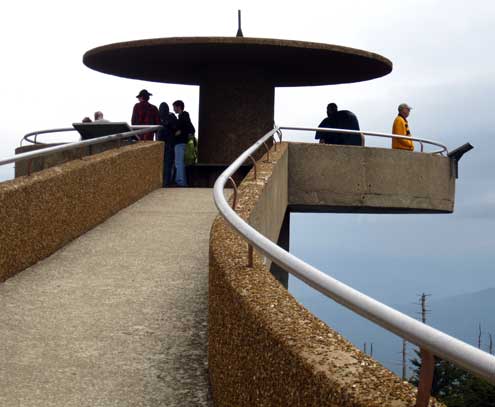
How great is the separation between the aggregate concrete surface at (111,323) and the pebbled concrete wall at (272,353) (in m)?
0.57

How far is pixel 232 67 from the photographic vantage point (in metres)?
21.4

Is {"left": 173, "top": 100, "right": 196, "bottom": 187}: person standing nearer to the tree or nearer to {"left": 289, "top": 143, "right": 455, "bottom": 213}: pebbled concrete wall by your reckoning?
{"left": 289, "top": 143, "right": 455, "bottom": 213}: pebbled concrete wall

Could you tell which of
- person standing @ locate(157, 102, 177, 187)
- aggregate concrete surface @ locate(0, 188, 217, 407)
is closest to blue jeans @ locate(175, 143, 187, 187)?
person standing @ locate(157, 102, 177, 187)

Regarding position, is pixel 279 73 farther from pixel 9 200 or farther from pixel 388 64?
pixel 9 200

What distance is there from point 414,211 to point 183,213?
1003cm

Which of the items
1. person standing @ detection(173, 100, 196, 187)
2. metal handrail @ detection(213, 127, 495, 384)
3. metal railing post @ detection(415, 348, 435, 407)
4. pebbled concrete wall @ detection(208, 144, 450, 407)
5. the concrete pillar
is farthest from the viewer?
the concrete pillar

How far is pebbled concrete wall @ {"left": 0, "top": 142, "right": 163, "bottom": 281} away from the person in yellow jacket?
8.11 m

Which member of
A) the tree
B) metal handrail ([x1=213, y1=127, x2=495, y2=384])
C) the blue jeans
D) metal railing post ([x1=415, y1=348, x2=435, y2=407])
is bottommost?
the tree

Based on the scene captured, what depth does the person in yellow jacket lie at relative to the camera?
811 inches

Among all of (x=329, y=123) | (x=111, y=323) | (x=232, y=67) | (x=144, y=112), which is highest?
(x=232, y=67)

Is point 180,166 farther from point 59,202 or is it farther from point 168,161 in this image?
point 59,202

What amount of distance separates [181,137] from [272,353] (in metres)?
14.7

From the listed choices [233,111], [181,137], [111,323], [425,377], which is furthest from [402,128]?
[425,377]

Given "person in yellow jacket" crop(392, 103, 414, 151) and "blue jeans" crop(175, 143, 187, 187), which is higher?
"person in yellow jacket" crop(392, 103, 414, 151)
